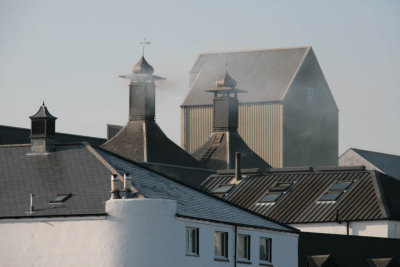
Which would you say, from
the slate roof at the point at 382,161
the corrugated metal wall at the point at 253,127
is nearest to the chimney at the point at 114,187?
the corrugated metal wall at the point at 253,127

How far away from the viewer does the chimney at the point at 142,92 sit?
115250mm

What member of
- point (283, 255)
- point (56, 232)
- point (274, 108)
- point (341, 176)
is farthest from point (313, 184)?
point (274, 108)

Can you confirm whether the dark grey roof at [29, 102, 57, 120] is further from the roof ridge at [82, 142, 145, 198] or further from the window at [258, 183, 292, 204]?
the window at [258, 183, 292, 204]

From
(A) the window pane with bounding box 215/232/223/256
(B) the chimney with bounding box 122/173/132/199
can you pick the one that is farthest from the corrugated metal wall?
(B) the chimney with bounding box 122/173/132/199

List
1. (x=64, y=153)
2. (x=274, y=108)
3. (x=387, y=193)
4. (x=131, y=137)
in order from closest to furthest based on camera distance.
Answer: (x=64, y=153), (x=387, y=193), (x=131, y=137), (x=274, y=108)

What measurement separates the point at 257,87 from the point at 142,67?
19720 millimetres

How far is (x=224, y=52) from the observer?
136875mm

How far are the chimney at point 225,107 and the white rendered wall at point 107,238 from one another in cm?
6166

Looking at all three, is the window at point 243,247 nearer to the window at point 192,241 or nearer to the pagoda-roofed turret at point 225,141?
the window at point 192,241

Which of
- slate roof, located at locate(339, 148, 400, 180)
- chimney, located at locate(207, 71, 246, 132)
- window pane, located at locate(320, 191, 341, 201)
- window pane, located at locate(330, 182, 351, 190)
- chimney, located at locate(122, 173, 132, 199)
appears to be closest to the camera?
chimney, located at locate(122, 173, 132, 199)

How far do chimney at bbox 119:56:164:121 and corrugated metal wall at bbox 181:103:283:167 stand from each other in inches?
705

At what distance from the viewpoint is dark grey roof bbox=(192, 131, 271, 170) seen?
383 ft

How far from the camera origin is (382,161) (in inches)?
5615

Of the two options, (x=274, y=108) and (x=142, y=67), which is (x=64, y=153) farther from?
(x=274, y=108)
